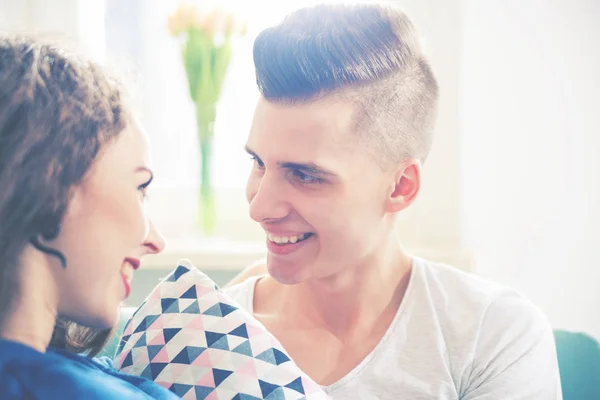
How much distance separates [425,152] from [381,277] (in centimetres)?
Result: 24

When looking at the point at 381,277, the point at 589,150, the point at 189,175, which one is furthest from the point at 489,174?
the point at 189,175

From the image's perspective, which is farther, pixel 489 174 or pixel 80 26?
pixel 80 26

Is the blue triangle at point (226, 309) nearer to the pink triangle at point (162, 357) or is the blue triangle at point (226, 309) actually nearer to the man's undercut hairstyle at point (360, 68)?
the pink triangle at point (162, 357)

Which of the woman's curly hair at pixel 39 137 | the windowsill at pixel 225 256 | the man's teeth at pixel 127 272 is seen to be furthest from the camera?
the windowsill at pixel 225 256

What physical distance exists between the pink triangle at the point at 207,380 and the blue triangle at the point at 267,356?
66 millimetres

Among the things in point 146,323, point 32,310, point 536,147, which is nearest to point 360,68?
point 146,323

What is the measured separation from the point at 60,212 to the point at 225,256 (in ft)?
3.53

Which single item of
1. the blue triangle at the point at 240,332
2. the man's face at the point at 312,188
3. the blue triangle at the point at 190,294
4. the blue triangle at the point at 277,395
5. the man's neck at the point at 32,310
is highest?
the man's face at the point at 312,188

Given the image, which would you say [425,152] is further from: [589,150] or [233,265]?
[233,265]

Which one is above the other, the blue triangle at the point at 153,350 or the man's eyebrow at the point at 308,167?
the man's eyebrow at the point at 308,167

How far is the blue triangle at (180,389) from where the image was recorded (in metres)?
0.91

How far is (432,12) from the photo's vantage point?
182 cm

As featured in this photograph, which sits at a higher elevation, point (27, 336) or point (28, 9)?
point (28, 9)

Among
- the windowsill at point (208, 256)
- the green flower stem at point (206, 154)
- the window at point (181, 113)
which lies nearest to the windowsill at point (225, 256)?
the windowsill at point (208, 256)
